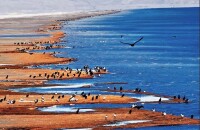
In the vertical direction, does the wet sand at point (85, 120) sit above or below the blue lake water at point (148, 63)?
below

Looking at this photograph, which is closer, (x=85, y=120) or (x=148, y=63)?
(x=85, y=120)

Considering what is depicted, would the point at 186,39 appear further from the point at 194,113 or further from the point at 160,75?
the point at 194,113

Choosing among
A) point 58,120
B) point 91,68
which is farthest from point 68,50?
point 58,120

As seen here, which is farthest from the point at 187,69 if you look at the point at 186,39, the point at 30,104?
the point at 186,39

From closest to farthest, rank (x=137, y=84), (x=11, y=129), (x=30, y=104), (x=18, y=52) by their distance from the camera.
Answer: (x=11, y=129) < (x=30, y=104) < (x=137, y=84) < (x=18, y=52)

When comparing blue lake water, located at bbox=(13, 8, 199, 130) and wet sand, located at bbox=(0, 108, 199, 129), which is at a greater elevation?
blue lake water, located at bbox=(13, 8, 199, 130)

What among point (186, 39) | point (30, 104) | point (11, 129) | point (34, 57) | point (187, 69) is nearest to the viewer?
point (11, 129)

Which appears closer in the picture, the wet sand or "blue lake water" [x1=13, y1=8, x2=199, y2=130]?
the wet sand

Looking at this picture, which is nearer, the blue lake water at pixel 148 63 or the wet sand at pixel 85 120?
the wet sand at pixel 85 120

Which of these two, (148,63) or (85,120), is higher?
(148,63)

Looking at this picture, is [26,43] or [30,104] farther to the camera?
[26,43]

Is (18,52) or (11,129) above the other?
(18,52)
